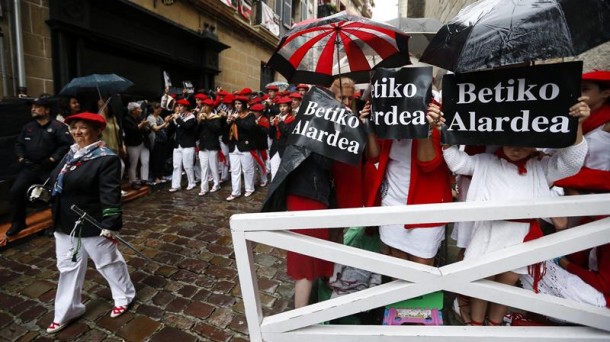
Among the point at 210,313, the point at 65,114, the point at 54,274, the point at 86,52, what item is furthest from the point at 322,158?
the point at 86,52

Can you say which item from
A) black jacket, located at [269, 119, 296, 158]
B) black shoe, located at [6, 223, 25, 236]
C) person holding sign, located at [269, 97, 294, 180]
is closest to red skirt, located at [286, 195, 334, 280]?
black jacket, located at [269, 119, 296, 158]

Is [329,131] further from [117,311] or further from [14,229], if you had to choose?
[14,229]

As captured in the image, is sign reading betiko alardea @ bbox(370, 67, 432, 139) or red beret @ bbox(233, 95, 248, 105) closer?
sign reading betiko alardea @ bbox(370, 67, 432, 139)

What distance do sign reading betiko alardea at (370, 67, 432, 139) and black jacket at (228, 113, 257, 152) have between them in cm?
494

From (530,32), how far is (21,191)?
5.93 m

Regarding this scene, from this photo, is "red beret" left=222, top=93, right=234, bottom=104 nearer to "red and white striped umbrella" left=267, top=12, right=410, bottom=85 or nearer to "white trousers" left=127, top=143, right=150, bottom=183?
"white trousers" left=127, top=143, right=150, bottom=183

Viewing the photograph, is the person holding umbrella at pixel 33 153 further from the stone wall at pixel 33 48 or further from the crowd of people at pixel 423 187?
the crowd of people at pixel 423 187

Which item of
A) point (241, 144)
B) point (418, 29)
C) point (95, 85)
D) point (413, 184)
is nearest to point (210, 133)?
point (241, 144)

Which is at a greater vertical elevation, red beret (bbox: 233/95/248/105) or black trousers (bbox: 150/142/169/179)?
red beret (bbox: 233/95/248/105)

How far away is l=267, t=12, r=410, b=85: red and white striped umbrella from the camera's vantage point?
2.81m

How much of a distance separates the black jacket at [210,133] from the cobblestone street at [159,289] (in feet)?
8.00

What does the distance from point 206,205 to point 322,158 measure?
179 inches

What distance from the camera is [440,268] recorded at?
1.55m

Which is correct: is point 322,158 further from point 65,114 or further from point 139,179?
point 139,179
